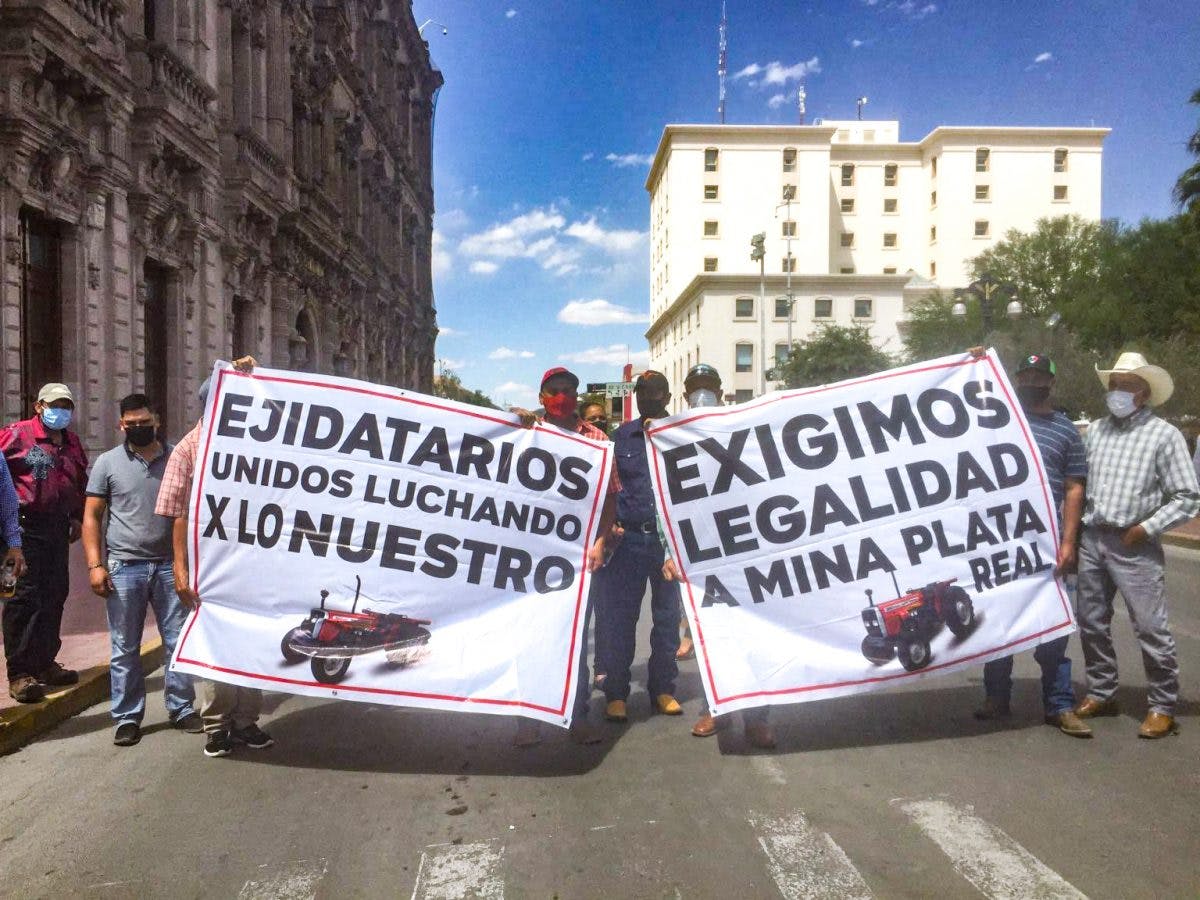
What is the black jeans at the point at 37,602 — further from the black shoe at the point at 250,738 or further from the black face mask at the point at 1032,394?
the black face mask at the point at 1032,394

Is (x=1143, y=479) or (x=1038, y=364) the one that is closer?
(x=1143, y=479)

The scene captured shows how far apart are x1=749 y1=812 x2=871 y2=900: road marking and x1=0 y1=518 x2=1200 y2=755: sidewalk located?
416 centimetres

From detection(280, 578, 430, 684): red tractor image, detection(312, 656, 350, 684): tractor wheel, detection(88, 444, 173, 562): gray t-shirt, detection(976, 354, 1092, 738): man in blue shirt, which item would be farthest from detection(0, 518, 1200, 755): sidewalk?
detection(976, 354, 1092, 738): man in blue shirt

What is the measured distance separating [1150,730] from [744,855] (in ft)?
9.06

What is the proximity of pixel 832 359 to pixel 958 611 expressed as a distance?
50.6 m

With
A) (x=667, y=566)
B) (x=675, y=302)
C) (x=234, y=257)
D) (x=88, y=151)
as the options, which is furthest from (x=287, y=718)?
(x=675, y=302)

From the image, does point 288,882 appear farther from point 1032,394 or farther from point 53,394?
point 1032,394

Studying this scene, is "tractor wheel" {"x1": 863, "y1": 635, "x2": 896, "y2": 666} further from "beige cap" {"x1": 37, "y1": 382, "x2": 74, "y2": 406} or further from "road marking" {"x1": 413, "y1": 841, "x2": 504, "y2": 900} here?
"beige cap" {"x1": 37, "y1": 382, "x2": 74, "y2": 406}

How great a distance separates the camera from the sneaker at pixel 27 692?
18.8ft

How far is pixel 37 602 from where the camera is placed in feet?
19.8

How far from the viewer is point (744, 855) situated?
3.79m

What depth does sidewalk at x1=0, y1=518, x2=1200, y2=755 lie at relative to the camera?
545cm

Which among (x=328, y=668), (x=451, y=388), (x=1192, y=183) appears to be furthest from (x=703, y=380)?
(x=451, y=388)

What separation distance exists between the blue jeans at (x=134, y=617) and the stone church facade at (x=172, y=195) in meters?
7.85
